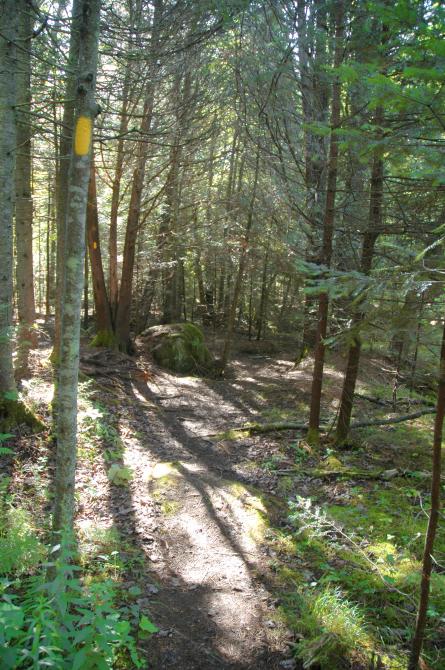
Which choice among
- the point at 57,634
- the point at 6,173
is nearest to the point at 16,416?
the point at 6,173

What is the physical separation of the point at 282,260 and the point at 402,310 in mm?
10976

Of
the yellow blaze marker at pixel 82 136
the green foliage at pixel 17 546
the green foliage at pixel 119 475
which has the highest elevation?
the yellow blaze marker at pixel 82 136

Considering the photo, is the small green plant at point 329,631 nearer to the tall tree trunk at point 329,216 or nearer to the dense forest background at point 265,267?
the dense forest background at point 265,267

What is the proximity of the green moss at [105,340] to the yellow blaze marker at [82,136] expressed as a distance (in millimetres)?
11129

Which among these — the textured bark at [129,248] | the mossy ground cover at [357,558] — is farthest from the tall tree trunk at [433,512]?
the textured bark at [129,248]

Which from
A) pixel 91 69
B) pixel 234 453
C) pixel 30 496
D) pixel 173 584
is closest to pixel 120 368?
pixel 234 453

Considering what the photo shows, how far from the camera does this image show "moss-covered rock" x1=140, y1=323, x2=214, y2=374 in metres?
15.0

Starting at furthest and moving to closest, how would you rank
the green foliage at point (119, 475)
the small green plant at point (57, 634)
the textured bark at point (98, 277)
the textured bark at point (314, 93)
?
the textured bark at point (98, 277)
the textured bark at point (314, 93)
the green foliage at point (119, 475)
the small green plant at point (57, 634)

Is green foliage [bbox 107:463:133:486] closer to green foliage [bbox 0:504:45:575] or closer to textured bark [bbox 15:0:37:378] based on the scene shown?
green foliage [bbox 0:504:45:575]

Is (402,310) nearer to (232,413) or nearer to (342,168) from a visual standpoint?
(342,168)

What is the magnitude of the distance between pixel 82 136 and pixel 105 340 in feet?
36.9

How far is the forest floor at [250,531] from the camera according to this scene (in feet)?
12.0

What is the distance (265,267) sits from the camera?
17188 millimetres

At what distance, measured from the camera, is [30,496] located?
5.27 meters
